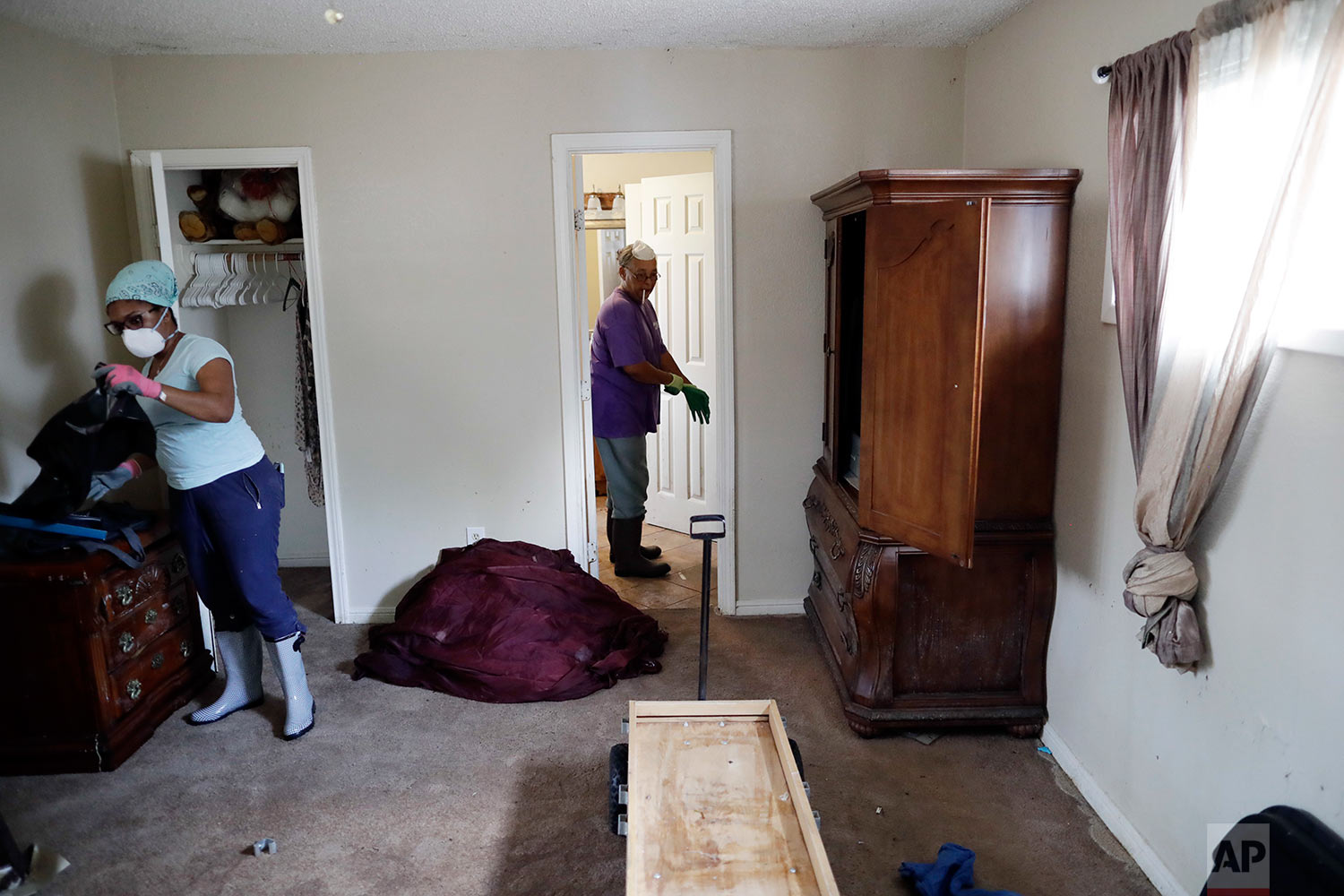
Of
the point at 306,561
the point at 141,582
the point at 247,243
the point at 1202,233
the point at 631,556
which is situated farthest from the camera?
the point at 306,561

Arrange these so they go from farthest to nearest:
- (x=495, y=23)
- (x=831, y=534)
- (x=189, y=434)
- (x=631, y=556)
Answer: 1. (x=631, y=556)
2. (x=831, y=534)
3. (x=495, y=23)
4. (x=189, y=434)

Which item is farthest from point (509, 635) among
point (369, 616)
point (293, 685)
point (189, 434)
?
point (189, 434)

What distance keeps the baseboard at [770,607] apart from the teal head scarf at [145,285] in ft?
7.99

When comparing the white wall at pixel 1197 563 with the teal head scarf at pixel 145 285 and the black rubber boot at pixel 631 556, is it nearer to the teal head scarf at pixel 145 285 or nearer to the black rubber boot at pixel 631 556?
the black rubber boot at pixel 631 556

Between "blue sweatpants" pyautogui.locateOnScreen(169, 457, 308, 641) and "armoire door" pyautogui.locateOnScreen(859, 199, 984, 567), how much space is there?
1871mm

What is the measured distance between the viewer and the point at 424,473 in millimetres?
3789

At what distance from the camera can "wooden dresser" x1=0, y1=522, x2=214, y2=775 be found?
264 centimetres

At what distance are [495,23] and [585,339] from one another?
4.00ft

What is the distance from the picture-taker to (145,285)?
2611 mm

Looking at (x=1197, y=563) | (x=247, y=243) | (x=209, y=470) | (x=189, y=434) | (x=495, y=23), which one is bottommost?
(x=1197, y=563)

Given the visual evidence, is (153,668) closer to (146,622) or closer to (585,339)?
(146,622)

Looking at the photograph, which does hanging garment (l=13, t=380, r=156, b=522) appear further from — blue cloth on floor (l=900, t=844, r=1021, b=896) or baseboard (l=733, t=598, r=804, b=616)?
blue cloth on floor (l=900, t=844, r=1021, b=896)

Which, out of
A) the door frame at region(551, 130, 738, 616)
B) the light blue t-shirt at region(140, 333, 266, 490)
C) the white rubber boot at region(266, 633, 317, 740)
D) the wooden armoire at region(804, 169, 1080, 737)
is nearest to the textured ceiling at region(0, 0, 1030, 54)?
the door frame at region(551, 130, 738, 616)

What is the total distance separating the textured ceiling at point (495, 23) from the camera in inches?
113
